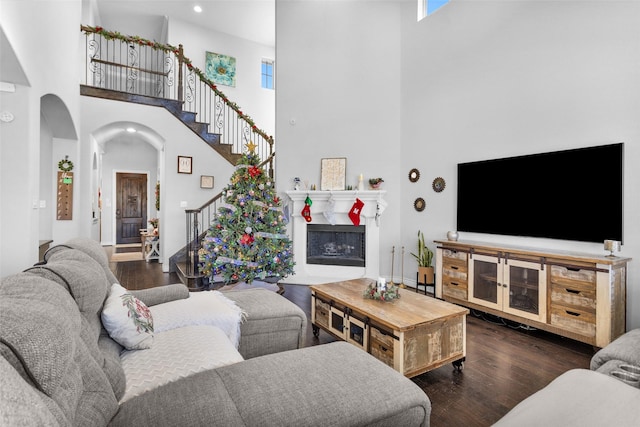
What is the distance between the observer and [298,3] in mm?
5465

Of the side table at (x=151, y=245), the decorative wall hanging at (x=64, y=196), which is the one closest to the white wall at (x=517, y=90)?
the decorative wall hanging at (x=64, y=196)

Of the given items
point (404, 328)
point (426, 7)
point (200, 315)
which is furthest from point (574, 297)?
point (426, 7)

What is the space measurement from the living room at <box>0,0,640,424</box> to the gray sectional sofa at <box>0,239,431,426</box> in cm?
199

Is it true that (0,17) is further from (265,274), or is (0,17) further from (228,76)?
(228,76)

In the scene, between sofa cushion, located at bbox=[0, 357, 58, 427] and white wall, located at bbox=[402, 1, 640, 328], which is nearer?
sofa cushion, located at bbox=[0, 357, 58, 427]

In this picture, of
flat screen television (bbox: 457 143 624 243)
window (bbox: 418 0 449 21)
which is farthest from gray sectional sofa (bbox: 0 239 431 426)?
window (bbox: 418 0 449 21)

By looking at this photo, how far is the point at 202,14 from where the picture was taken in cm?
702

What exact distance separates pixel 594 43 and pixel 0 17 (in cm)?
480

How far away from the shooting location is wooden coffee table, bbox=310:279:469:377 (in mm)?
2180

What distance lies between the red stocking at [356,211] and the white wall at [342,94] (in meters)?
0.41

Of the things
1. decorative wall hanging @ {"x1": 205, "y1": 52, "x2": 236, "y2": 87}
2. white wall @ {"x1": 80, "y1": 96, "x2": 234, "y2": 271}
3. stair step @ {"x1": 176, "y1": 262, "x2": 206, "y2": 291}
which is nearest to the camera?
stair step @ {"x1": 176, "y1": 262, "x2": 206, "y2": 291}

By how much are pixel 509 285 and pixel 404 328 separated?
6.09 ft

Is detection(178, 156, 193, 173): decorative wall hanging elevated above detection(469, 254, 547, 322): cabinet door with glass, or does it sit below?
above

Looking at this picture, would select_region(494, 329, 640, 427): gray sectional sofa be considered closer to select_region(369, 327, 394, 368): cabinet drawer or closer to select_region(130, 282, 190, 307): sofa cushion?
select_region(369, 327, 394, 368): cabinet drawer
